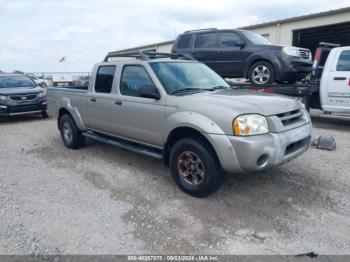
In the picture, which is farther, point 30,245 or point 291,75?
point 291,75

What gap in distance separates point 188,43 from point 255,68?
241 centimetres

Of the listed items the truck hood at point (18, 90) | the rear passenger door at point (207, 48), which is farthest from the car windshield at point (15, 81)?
the rear passenger door at point (207, 48)

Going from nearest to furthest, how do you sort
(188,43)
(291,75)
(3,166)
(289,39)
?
1. (3,166)
2. (291,75)
3. (188,43)
4. (289,39)

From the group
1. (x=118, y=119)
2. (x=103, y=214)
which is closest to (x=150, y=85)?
(x=118, y=119)

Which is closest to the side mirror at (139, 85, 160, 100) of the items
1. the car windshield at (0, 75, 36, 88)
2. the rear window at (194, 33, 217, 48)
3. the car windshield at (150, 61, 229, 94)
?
the car windshield at (150, 61, 229, 94)

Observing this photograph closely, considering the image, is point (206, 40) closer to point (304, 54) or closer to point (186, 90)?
point (304, 54)

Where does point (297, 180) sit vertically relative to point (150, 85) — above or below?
below

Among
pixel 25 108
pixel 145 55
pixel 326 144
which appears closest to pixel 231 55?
pixel 326 144

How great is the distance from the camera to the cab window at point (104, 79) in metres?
5.18

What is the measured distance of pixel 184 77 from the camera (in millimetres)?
4484

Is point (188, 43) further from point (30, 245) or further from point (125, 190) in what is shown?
point (30, 245)

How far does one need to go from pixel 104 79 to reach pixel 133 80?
89cm

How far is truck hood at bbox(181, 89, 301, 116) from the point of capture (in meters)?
3.46

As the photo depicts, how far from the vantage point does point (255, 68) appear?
305 inches
